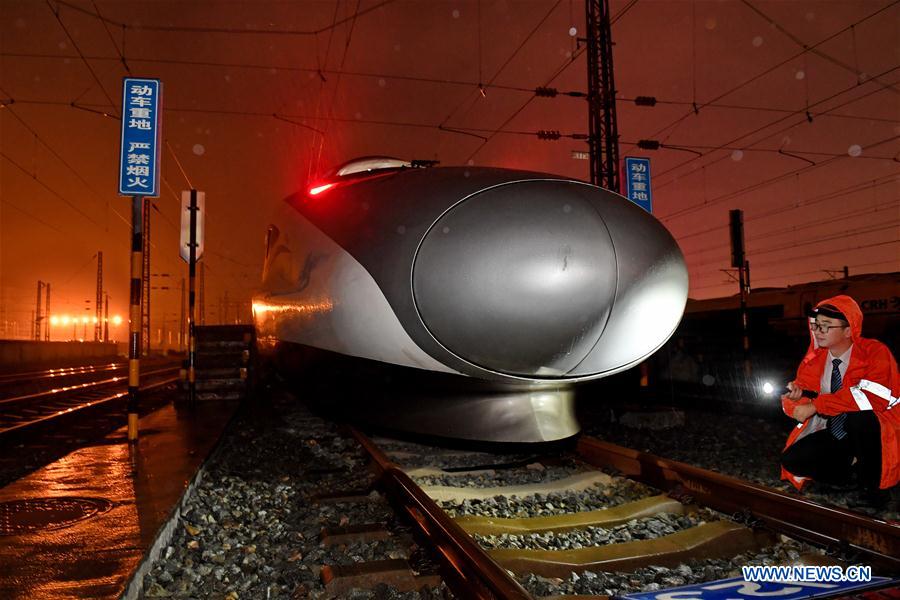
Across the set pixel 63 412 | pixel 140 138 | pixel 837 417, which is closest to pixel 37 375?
pixel 63 412

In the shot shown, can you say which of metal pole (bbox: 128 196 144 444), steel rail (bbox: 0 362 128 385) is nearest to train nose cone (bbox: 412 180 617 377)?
metal pole (bbox: 128 196 144 444)

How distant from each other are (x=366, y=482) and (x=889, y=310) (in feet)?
42.1

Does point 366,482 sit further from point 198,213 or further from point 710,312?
point 710,312

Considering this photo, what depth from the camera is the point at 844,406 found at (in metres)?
3.19

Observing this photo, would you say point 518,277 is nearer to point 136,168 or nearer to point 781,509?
point 781,509

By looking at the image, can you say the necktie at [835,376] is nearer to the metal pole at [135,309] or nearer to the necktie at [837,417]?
the necktie at [837,417]

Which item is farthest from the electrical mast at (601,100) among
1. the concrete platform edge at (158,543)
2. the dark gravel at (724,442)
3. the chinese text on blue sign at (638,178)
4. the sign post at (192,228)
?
the concrete platform edge at (158,543)

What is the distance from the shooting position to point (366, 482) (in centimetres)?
446

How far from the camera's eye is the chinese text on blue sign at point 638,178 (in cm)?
1022

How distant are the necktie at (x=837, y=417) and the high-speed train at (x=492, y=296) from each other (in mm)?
882

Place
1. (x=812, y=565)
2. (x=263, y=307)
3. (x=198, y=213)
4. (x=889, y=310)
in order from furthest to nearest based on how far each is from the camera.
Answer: (x=889, y=310) < (x=198, y=213) < (x=263, y=307) < (x=812, y=565)

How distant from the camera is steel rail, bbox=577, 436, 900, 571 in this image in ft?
9.34

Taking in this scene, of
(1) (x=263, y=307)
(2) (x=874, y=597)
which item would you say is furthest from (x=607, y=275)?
(1) (x=263, y=307)

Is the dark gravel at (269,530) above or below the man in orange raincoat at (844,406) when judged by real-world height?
below
